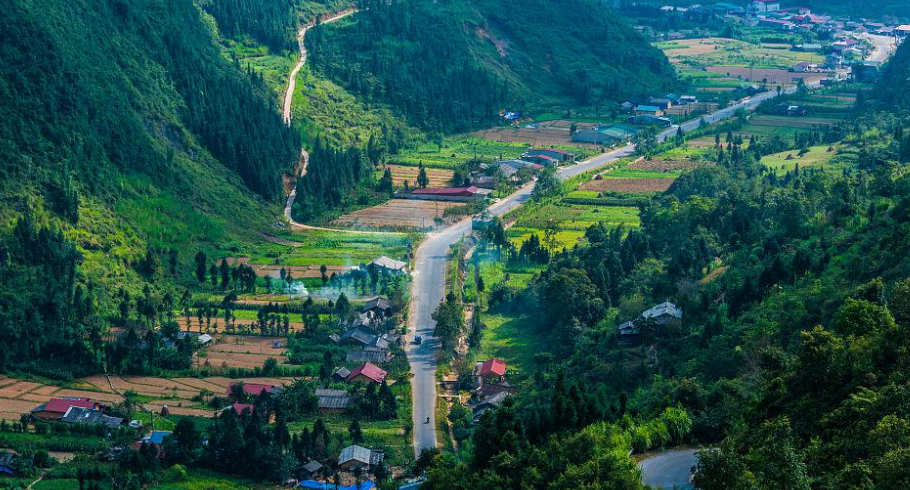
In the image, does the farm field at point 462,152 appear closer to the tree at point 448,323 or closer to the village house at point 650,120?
the village house at point 650,120

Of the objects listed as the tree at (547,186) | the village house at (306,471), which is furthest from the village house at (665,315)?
the tree at (547,186)

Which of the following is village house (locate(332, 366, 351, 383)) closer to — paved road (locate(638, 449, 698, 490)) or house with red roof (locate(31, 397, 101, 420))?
house with red roof (locate(31, 397, 101, 420))

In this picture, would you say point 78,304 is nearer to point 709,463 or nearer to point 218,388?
point 218,388

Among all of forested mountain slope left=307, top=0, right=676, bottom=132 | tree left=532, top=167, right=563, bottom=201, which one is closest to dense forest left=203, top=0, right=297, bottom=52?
forested mountain slope left=307, top=0, right=676, bottom=132

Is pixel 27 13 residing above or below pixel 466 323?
above

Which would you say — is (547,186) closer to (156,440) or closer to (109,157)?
(109,157)

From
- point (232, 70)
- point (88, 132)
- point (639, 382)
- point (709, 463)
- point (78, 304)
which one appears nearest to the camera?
point (709, 463)

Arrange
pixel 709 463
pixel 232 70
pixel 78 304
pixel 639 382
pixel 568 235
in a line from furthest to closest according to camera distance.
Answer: pixel 232 70, pixel 568 235, pixel 78 304, pixel 639 382, pixel 709 463

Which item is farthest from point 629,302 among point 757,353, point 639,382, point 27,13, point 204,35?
point 204,35
